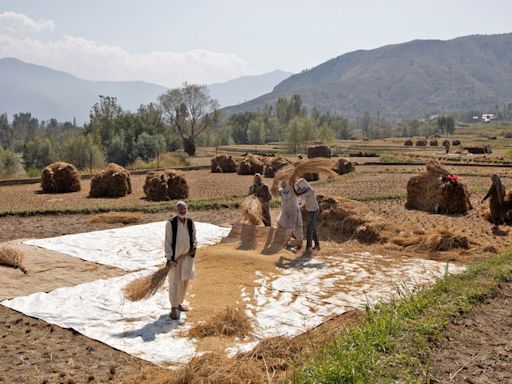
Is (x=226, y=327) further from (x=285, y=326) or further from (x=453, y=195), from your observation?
(x=453, y=195)

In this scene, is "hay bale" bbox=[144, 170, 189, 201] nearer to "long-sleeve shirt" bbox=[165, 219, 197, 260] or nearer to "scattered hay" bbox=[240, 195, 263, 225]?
"scattered hay" bbox=[240, 195, 263, 225]

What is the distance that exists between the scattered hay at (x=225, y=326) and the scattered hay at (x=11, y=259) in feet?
15.3

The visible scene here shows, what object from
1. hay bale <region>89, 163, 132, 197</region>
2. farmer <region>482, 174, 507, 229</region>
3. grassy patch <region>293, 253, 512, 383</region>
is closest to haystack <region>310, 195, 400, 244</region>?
farmer <region>482, 174, 507, 229</region>

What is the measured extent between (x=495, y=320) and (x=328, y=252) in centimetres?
514

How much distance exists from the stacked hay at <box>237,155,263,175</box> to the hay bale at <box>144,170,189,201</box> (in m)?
10.9

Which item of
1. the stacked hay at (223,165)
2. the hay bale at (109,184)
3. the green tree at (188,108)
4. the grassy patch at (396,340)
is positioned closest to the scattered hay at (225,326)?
the grassy patch at (396,340)

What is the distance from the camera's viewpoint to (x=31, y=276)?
32.2 feet

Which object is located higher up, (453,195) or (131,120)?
(131,120)

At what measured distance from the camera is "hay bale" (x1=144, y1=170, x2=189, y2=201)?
21.8 m

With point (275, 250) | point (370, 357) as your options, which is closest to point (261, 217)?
point (275, 250)

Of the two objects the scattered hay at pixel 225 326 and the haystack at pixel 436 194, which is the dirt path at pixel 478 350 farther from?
the haystack at pixel 436 194

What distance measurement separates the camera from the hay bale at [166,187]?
21797mm

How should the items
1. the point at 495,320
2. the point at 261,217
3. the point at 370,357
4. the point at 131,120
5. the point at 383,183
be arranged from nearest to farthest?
the point at 370,357 → the point at 495,320 → the point at 261,217 → the point at 383,183 → the point at 131,120

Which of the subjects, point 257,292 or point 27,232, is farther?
point 27,232
